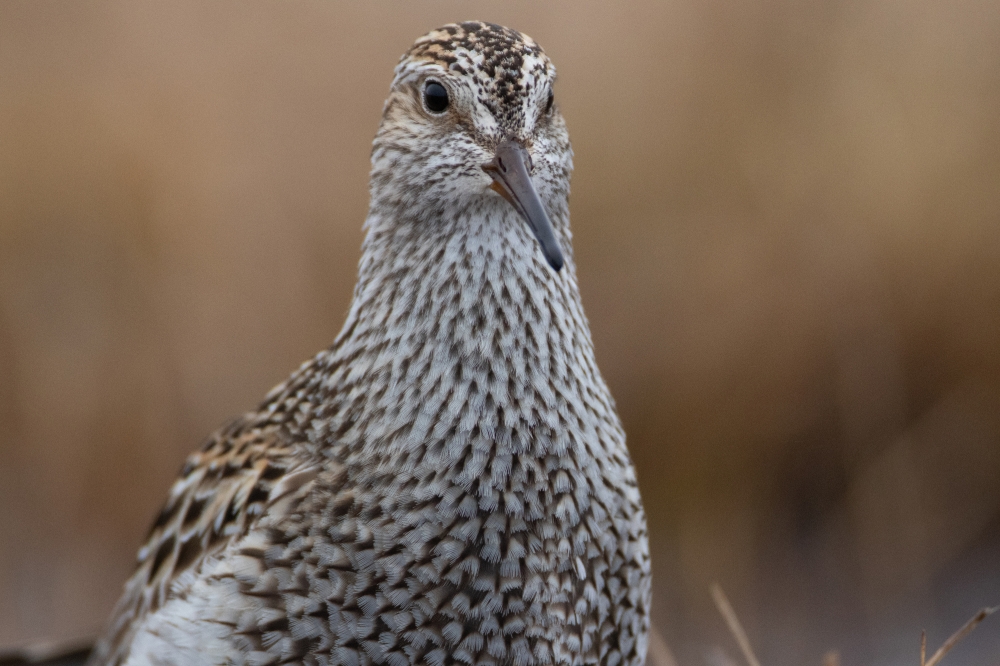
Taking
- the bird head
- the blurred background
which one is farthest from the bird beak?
the blurred background

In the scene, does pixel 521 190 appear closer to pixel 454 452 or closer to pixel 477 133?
pixel 477 133

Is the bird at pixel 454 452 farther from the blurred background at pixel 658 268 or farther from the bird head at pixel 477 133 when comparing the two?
the blurred background at pixel 658 268

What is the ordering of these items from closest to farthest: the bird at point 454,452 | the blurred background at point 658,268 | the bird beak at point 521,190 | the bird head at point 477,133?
the bird beak at point 521,190 < the bird head at point 477,133 < the bird at point 454,452 < the blurred background at point 658,268

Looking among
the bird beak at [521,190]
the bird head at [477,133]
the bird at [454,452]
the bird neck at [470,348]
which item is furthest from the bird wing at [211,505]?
the bird beak at [521,190]

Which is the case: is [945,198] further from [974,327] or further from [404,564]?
[404,564]

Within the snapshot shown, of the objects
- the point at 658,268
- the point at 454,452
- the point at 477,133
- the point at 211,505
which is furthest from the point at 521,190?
the point at 658,268

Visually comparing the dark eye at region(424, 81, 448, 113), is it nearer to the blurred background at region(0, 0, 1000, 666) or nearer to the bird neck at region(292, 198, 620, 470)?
the bird neck at region(292, 198, 620, 470)

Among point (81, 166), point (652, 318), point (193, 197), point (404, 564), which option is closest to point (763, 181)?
point (652, 318)
